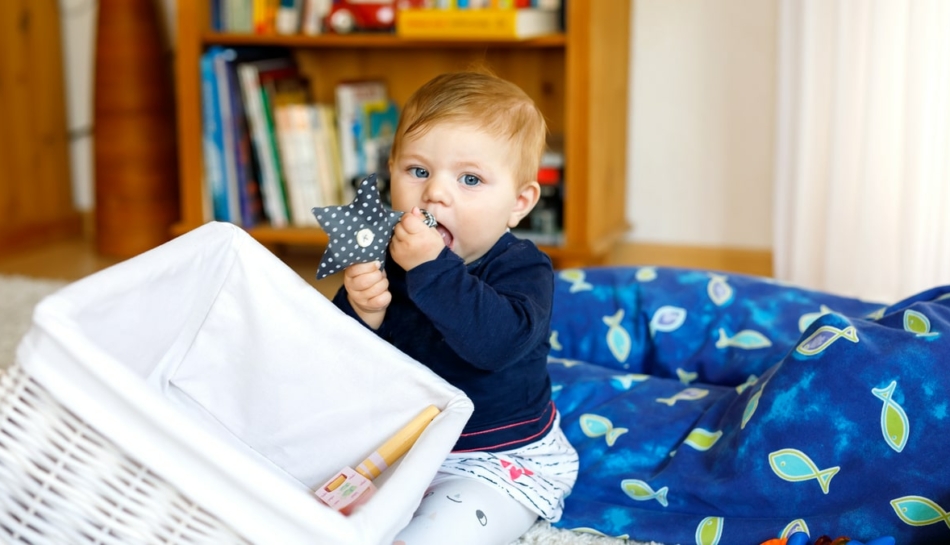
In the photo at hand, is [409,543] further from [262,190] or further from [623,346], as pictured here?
[262,190]

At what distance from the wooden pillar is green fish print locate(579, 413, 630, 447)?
1504mm

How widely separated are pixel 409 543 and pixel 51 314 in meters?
0.39

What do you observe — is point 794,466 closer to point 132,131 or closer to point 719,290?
point 719,290

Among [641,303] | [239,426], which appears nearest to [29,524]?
[239,426]

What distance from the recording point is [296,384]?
39.7 inches

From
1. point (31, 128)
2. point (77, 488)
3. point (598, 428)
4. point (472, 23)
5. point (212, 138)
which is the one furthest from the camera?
point (31, 128)

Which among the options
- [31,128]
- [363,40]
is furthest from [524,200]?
[31,128]

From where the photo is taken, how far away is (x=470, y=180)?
107 cm

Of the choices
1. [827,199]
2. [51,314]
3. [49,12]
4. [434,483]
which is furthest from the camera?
[49,12]

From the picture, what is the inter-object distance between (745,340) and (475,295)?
62cm

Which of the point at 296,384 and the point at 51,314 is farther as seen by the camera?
the point at 296,384

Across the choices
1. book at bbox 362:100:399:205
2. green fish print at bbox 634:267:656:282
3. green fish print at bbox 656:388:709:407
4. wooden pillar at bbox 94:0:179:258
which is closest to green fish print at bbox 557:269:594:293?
green fish print at bbox 634:267:656:282

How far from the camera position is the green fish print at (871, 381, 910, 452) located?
1.05m

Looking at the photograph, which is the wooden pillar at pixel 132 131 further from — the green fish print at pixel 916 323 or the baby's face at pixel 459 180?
the green fish print at pixel 916 323
